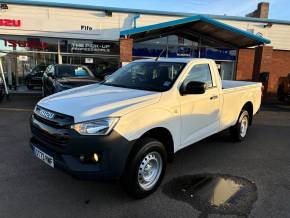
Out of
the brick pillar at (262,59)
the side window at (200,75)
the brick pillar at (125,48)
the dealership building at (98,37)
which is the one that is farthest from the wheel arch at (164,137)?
the brick pillar at (262,59)

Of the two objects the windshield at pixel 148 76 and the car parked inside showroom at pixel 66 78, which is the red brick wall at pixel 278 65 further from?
the windshield at pixel 148 76

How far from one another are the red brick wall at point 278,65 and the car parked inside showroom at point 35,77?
46.2 feet

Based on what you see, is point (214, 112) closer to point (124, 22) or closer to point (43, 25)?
point (124, 22)

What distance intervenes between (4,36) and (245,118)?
13.5m

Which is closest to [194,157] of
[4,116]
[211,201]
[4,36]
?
[211,201]

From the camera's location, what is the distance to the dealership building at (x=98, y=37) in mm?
13859

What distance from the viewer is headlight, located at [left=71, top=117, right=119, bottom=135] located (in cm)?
300

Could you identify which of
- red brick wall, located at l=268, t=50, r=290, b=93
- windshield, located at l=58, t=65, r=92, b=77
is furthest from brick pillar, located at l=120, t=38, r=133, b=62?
red brick wall, located at l=268, t=50, r=290, b=93

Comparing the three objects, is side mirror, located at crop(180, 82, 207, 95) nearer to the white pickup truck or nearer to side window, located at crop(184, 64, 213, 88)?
the white pickup truck

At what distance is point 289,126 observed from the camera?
8.42 m

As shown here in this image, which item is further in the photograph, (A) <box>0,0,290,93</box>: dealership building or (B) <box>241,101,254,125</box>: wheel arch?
(A) <box>0,0,290,93</box>: dealership building

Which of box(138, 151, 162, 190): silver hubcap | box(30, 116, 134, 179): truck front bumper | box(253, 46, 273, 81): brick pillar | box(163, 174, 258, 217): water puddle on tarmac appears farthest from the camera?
box(253, 46, 273, 81): brick pillar

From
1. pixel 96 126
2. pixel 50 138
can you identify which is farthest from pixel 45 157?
pixel 96 126

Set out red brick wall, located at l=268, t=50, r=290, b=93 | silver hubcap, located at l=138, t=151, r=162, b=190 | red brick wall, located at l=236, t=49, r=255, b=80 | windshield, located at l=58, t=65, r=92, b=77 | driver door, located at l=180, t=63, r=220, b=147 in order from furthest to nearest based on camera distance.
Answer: red brick wall, located at l=268, t=50, r=290, b=93 < red brick wall, located at l=236, t=49, r=255, b=80 < windshield, located at l=58, t=65, r=92, b=77 < driver door, located at l=180, t=63, r=220, b=147 < silver hubcap, located at l=138, t=151, r=162, b=190
